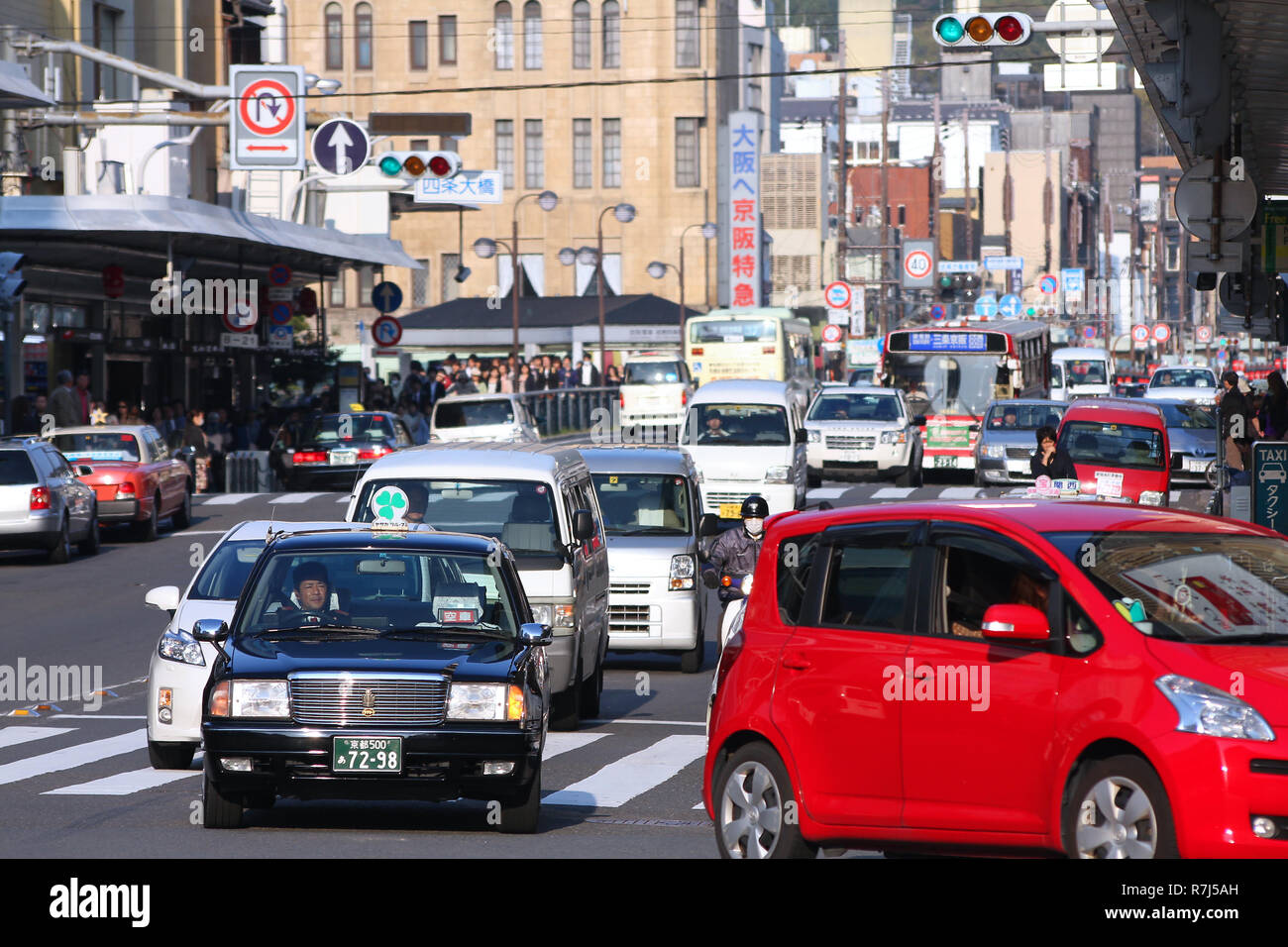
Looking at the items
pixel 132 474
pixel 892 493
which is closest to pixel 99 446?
pixel 132 474

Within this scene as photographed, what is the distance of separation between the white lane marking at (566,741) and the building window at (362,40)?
82.8m

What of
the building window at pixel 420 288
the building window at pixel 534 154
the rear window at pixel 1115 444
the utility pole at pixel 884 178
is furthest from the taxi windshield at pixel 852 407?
the building window at pixel 420 288

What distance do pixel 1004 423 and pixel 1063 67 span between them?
1561 cm

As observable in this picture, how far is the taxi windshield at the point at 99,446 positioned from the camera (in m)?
32.3

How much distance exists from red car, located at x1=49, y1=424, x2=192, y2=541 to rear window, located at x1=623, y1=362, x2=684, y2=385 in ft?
67.3

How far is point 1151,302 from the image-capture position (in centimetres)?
18638

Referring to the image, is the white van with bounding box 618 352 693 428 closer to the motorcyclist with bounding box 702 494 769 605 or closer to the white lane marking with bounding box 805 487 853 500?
the white lane marking with bounding box 805 487 853 500

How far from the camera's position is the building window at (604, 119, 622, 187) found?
304ft

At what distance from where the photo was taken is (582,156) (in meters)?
93.8

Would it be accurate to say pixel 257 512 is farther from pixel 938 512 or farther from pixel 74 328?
pixel 938 512

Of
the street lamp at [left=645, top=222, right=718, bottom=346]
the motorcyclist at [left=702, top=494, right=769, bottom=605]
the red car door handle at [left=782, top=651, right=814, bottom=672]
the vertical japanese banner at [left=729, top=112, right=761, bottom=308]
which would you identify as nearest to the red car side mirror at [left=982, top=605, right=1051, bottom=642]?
the red car door handle at [left=782, top=651, right=814, bottom=672]

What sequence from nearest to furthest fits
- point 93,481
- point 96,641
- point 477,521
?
point 477,521 < point 96,641 < point 93,481

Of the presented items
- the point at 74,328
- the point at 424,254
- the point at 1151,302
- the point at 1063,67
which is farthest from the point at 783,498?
the point at 1151,302

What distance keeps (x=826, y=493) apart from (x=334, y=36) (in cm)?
6343
